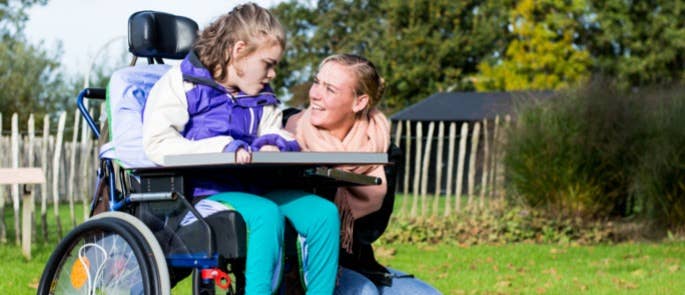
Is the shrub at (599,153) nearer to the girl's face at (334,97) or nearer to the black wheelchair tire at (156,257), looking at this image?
the girl's face at (334,97)

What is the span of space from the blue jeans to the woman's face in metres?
0.56

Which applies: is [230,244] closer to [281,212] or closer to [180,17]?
[281,212]

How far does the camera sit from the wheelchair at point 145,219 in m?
3.27

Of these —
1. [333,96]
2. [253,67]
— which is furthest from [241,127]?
[333,96]

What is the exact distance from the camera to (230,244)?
3.25 meters

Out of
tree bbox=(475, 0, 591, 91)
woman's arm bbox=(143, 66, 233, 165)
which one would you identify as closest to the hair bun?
woman's arm bbox=(143, 66, 233, 165)

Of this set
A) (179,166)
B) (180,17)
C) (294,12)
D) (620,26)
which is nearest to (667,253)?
(180,17)

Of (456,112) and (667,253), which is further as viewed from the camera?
(456,112)

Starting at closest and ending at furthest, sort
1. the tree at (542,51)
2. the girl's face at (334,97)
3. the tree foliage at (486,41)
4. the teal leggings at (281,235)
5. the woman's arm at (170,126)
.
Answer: the teal leggings at (281,235), the woman's arm at (170,126), the girl's face at (334,97), the tree at (542,51), the tree foliage at (486,41)

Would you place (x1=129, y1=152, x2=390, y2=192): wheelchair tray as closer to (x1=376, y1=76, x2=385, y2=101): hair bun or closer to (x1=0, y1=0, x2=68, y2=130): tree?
(x1=376, y1=76, x2=385, y2=101): hair bun

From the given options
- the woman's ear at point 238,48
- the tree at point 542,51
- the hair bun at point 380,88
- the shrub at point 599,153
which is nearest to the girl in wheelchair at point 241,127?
the woman's ear at point 238,48

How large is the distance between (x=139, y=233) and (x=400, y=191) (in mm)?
23143

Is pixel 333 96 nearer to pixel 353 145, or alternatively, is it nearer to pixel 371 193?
pixel 353 145

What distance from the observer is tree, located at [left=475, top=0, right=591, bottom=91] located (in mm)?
35500
